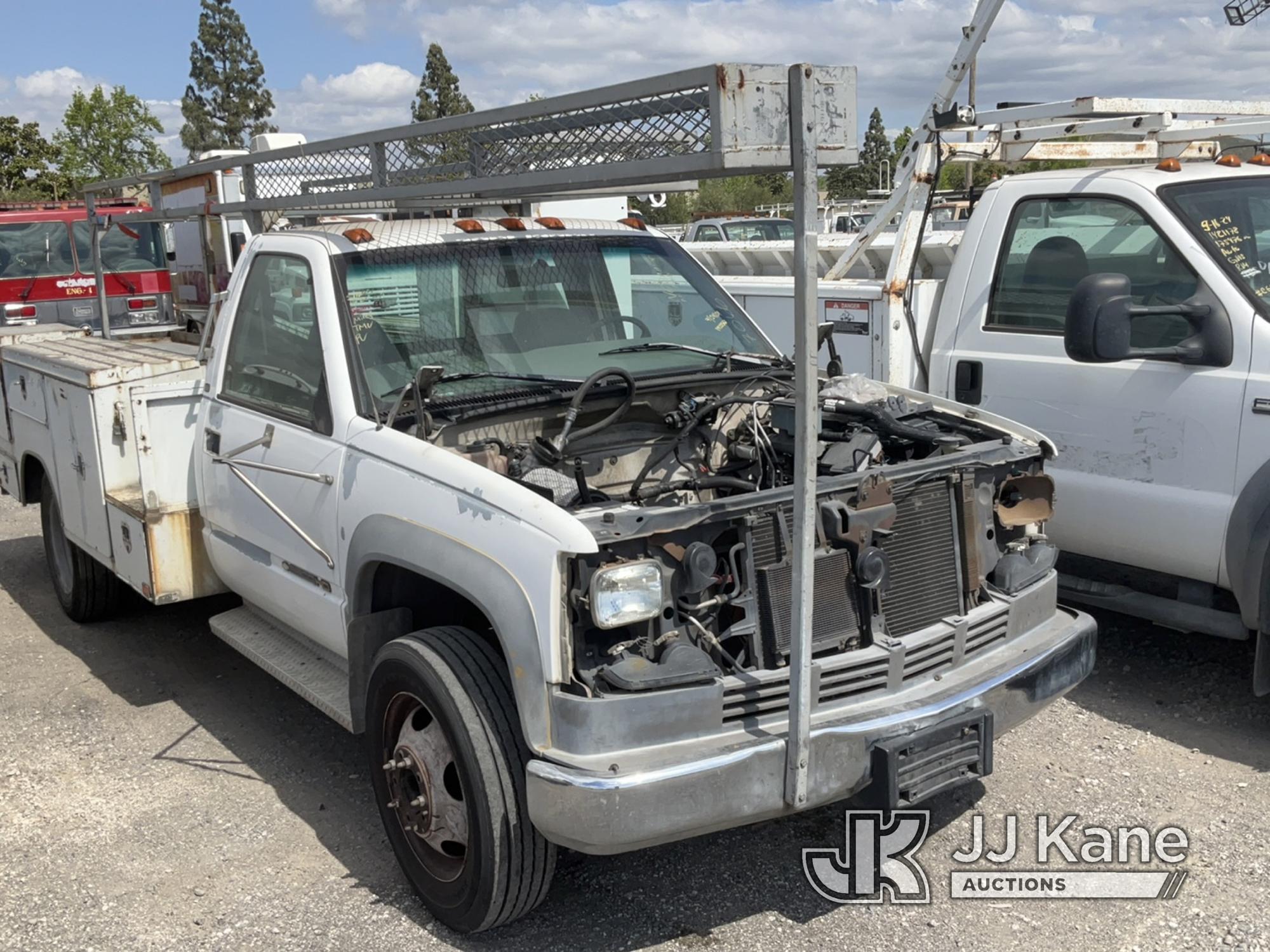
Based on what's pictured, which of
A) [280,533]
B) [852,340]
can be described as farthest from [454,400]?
[852,340]

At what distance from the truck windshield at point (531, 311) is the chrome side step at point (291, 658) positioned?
3.46 ft

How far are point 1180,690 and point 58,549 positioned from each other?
566 centimetres

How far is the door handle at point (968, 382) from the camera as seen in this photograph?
5555 millimetres

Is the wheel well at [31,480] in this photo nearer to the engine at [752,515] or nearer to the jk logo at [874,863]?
the engine at [752,515]

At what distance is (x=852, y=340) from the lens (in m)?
6.22

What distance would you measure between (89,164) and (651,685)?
42.0 metres

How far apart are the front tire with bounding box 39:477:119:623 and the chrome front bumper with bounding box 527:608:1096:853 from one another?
13.6ft

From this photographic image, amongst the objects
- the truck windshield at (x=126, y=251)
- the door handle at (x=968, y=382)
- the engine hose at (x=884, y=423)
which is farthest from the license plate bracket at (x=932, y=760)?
the truck windshield at (x=126, y=251)

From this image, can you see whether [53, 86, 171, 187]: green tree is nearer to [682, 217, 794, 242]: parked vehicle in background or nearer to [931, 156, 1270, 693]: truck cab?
[682, 217, 794, 242]: parked vehicle in background

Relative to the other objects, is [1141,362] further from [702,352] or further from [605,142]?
[605,142]

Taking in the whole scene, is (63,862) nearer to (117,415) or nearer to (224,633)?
(224,633)

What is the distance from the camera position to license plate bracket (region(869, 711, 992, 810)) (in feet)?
10.7

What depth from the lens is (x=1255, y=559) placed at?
175 inches

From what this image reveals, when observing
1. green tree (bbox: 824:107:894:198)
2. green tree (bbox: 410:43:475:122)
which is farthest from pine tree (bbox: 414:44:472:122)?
green tree (bbox: 824:107:894:198)
